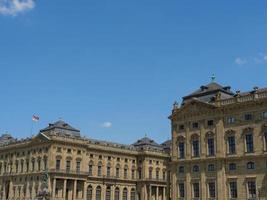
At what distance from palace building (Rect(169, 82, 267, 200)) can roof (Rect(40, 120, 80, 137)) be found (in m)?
32.6

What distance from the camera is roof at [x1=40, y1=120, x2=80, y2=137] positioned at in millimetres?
99588

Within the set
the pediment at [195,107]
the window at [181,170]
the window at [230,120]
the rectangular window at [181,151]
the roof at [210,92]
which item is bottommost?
the window at [181,170]

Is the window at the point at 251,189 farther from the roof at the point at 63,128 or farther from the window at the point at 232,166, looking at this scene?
the roof at the point at 63,128

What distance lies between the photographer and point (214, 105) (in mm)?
71188

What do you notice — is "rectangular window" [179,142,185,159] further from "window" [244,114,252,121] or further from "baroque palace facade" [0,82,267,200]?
"window" [244,114,252,121]

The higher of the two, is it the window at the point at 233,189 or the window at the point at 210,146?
the window at the point at 210,146

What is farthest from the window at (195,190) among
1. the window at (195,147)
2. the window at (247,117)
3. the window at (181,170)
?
the window at (247,117)

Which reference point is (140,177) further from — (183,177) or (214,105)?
(214,105)

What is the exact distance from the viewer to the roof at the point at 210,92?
73750mm

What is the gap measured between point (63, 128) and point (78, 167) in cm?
992

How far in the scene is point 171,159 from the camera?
77812mm

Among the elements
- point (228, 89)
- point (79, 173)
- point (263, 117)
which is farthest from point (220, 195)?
point (79, 173)

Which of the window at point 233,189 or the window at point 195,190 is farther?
the window at point 195,190

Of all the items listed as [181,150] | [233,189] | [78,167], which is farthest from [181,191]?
[78,167]
